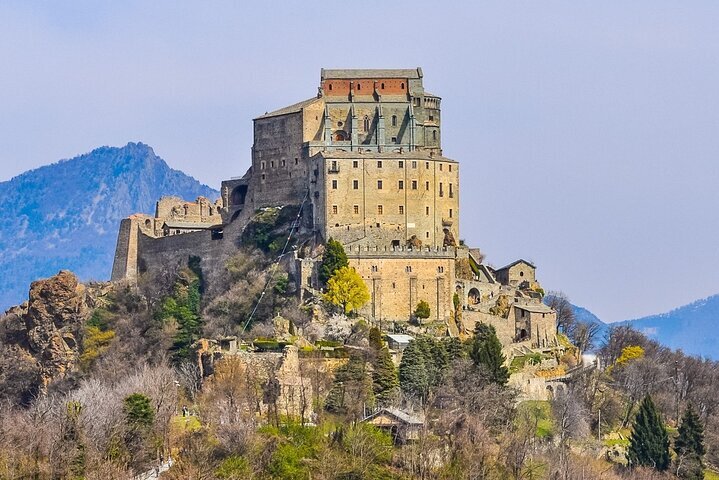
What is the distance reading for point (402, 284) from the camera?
9381cm

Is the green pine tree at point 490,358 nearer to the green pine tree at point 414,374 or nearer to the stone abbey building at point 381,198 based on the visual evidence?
the green pine tree at point 414,374

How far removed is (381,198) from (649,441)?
73.1 feet

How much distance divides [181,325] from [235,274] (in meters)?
6.64

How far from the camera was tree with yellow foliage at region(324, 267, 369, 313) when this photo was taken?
300ft

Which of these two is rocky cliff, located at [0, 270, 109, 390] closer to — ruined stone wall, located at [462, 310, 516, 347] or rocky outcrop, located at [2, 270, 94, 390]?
rocky outcrop, located at [2, 270, 94, 390]

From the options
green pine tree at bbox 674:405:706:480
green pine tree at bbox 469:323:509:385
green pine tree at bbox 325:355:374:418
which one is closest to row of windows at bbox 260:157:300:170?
green pine tree at bbox 469:323:509:385

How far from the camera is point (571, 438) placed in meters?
86.2

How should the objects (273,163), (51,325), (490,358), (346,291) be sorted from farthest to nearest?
(273,163) → (51,325) → (346,291) → (490,358)

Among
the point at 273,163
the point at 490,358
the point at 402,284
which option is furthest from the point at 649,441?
the point at 273,163

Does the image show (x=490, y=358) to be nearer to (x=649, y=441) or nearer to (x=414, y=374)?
(x=414, y=374)

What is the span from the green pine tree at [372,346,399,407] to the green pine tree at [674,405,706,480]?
1496cm

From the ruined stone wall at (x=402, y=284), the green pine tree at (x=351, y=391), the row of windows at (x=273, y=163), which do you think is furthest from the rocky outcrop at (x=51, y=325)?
the green pine tree at (x=351, y=391)

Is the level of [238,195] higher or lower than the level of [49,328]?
higher

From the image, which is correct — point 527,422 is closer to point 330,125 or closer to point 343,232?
point 343,232
